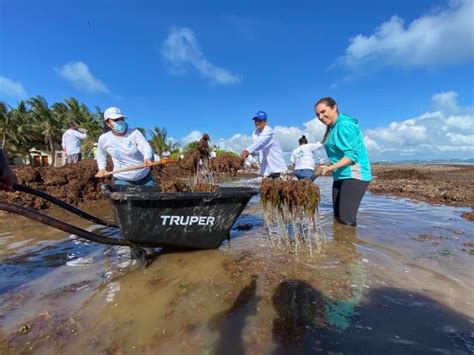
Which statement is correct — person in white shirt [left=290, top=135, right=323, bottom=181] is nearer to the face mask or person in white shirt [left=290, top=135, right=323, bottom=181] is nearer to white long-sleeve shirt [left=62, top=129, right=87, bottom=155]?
the face mask

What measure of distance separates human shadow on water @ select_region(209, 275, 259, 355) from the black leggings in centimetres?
231

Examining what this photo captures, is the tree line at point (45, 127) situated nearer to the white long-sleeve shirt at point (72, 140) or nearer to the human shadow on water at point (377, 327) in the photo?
the white long-sleeve shirt at point (72, 140)

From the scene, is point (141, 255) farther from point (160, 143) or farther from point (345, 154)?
point (160, 143)

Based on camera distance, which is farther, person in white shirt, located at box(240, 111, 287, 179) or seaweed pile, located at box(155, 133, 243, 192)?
person in white shirt, located at box(240, 111, 287, 179)

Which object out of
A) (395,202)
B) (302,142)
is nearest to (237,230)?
(302,142)

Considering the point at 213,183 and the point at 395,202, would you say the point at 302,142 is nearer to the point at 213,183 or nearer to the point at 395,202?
the point at 213,183

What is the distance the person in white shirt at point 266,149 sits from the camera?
16.8ft

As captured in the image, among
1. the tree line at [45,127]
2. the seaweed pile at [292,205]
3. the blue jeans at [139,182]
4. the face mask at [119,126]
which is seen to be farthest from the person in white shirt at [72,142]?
the tree line at [45,127]

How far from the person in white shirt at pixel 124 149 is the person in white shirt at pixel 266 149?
1609 millimetres

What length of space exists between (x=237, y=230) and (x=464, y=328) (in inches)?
152

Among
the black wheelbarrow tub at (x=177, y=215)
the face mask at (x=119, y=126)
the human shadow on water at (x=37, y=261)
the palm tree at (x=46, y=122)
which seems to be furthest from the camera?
the palm tree at (x=46, y=122)

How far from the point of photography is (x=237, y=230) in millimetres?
5742

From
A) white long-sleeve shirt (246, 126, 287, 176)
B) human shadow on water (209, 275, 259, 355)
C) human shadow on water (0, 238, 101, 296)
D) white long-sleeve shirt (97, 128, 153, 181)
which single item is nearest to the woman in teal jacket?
white long-sleeve shirt (246, 126, 287, 176)

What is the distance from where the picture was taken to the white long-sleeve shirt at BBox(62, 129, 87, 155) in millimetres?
12320
